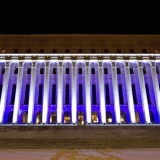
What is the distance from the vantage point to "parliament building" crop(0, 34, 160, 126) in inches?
1199

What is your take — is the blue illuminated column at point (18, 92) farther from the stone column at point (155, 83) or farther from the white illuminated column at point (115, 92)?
the stone column at point (155, 83)

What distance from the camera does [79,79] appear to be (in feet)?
108

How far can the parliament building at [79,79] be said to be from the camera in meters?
30.5

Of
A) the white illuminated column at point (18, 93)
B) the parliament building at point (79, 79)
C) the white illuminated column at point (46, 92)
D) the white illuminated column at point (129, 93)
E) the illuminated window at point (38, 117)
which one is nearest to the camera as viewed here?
the white illuminated column at point (18, 93)

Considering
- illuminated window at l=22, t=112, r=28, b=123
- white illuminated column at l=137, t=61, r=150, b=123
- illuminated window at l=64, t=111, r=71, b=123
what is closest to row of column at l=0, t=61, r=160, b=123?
white illuminated column at l=137, t=61, r=150, b=123

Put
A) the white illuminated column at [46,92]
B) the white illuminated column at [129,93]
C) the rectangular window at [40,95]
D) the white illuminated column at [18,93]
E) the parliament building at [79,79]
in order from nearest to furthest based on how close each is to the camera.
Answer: the white illuminated column at [18,93] → the white illuminated column at [46,92] → the white illuminated column at [129,93] → the parliament building at [79,79] → the rectangular window at [40,95]

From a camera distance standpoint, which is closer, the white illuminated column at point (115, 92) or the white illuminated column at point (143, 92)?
the white illuminated column at point (115, 92)

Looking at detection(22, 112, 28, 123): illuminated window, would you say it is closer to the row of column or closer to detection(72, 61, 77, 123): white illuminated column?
the row of column

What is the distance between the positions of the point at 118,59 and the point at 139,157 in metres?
21.6

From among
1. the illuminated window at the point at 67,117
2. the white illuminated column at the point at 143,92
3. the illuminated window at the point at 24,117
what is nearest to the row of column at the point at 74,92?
the white illuminated column at the point at 143,92

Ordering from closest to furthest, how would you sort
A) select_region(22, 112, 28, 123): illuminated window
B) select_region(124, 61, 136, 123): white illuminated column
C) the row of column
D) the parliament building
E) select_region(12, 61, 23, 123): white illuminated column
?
select_region(12, 61, 23, 123): white illuminated column < the row of column < select_region(124, 61, 136, 123): white illuminated column < the parliament building < select_region(22, 112, 28, 123): illuminated window

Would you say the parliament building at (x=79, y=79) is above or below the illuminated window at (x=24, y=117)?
above

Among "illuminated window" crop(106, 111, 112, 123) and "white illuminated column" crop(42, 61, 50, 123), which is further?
"illuminated window" crop(106, 111, 112, 123)

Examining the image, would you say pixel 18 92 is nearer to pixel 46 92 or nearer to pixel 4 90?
pixel 4 90
